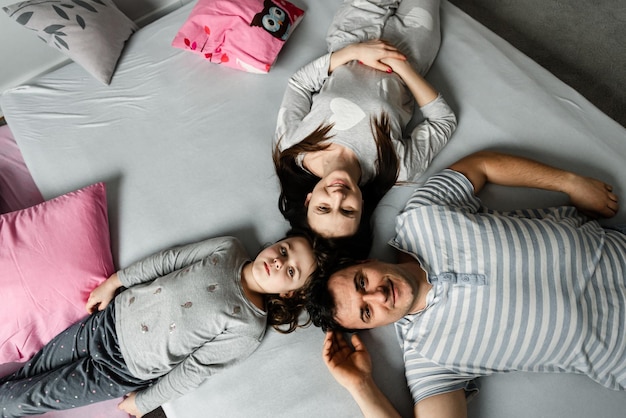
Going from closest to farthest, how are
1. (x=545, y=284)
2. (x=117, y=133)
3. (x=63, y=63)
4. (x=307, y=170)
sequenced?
(x=545, y=284) < (x=307, y=170) < (x=117, y=133) < (x=63, y=63)

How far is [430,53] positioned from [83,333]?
5.91 ft

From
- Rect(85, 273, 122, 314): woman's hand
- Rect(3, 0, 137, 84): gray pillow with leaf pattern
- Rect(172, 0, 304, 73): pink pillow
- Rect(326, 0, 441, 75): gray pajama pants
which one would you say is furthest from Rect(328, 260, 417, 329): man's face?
Rect(3, 0, 137, 84): gray pillow with leaf pattern

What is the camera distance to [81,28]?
81.0 inches

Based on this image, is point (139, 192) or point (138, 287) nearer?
point (138, 287)

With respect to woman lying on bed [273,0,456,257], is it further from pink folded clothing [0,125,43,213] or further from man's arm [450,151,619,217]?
pink folded clothing [0,125,43,213]

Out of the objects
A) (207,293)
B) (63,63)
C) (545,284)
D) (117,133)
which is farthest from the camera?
(63,63)

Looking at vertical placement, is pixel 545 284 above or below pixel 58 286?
above

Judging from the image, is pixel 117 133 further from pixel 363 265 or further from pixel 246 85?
pixel 363 265

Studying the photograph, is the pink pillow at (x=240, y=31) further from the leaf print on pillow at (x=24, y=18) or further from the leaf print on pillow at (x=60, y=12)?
the leaf print on pillow at (x=24, y=18)

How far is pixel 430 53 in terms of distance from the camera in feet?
6.66

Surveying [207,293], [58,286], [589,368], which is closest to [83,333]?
[58,286]

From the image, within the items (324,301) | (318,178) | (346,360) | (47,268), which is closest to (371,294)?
(324,301)

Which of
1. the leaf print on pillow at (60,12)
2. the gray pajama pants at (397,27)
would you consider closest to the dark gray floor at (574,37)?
the gray pajama pants at (397,27)

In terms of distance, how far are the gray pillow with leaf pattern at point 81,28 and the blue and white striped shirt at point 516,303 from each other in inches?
66.3
